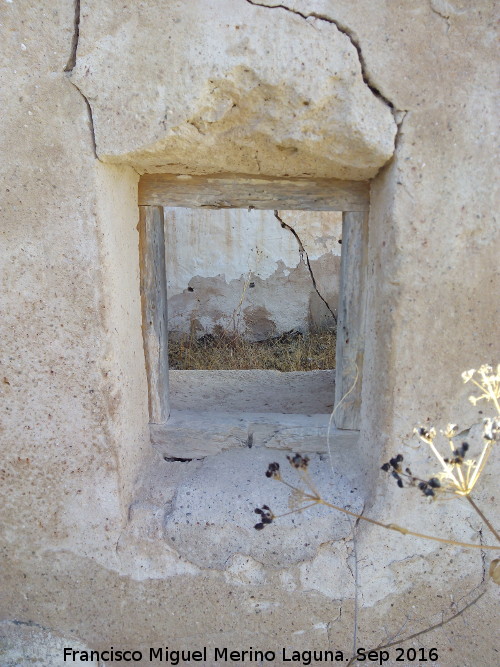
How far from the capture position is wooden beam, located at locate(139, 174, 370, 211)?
1.84 m

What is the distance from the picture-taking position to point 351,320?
1941mm

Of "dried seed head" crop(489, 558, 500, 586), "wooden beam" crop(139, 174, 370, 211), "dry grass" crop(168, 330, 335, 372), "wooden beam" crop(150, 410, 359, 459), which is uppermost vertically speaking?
"wooden beam" crop(139, 174, 370, 211)

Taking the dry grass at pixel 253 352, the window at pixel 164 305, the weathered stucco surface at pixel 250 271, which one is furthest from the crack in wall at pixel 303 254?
the window at pixel 164 305

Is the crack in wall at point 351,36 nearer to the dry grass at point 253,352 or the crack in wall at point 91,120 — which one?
the crack in wall at point 91,120

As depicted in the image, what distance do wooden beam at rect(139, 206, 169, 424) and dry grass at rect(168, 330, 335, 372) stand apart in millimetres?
2504

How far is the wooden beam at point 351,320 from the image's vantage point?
6.15 ft

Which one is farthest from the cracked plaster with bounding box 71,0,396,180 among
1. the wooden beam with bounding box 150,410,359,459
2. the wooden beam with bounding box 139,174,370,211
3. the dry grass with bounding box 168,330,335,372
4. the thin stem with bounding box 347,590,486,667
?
the dry grass with bounding box 168,330,335,372

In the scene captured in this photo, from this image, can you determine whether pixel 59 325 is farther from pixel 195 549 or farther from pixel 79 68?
pixel 195 549

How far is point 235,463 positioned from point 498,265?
1128mm

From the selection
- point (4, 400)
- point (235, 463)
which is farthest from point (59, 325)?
point (235, 463)

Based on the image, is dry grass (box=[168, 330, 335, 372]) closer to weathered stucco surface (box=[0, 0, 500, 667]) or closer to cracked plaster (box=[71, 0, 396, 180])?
Result: weathered stucco surface (box=[0, 0, 500, 667])

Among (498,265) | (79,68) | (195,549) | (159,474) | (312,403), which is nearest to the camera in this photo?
(79,68)

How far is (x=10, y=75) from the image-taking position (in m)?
1.48

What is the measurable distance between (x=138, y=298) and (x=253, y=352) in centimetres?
315
